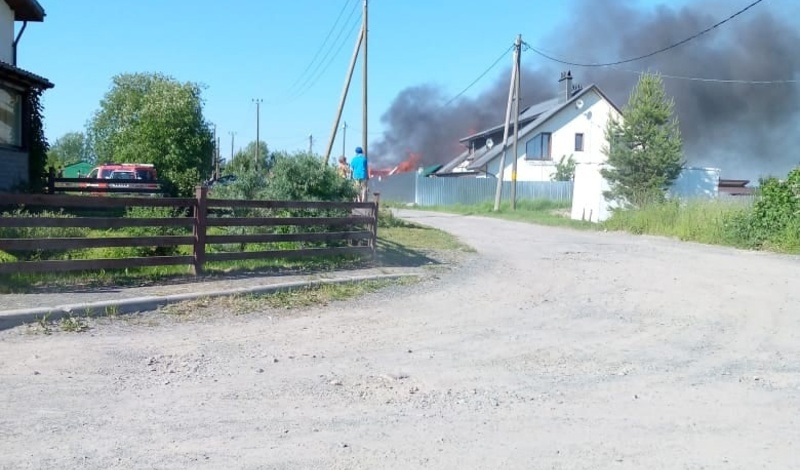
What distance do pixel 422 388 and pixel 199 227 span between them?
526 cm

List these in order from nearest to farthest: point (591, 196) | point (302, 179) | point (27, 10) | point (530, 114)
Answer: point (302, 179), point (27, 10), point (591, 196), point (530, 114)

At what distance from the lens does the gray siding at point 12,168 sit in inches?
645

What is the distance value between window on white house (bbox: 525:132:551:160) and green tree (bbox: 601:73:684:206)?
1950 centimetres

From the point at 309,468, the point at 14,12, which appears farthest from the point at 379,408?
the point at 14,12

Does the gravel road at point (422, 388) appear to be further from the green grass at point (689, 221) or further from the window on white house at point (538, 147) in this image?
the window on white house at point (538, 147)

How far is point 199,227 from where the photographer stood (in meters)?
10.5

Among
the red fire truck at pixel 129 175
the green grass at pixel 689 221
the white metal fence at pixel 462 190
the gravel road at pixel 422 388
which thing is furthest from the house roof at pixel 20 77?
the white metal fence at pixel 462 190

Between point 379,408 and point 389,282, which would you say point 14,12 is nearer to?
point 389,282

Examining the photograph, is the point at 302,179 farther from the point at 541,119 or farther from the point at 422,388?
the point at 541,119

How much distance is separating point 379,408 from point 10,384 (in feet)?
9.13

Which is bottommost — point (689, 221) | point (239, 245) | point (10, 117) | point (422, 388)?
point (422, 388)

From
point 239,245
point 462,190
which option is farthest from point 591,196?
point 239,245

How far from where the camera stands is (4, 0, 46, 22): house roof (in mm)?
21766

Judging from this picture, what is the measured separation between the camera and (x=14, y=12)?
2219 centimetres
